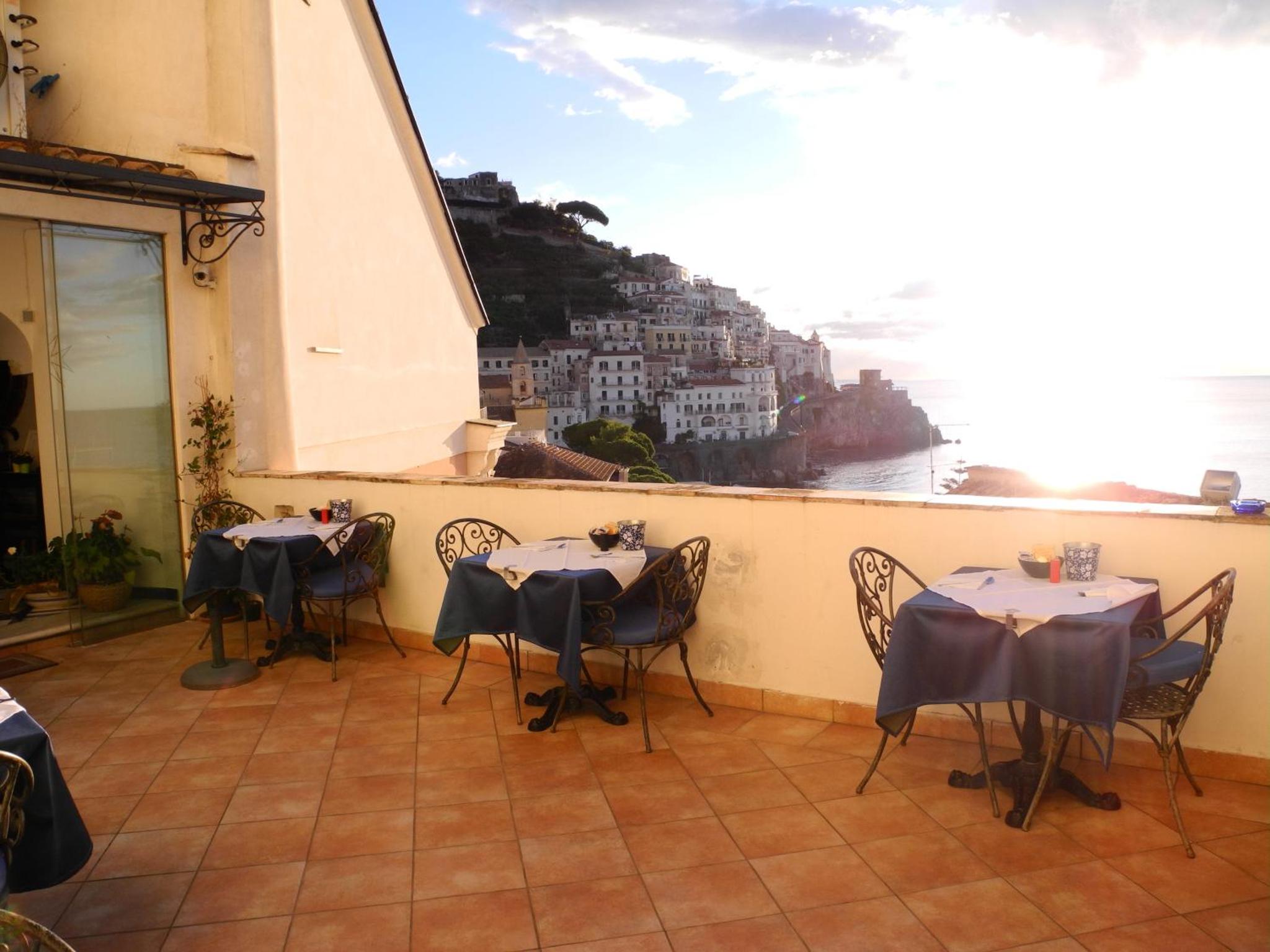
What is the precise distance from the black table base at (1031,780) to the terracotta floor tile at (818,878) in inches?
23.2

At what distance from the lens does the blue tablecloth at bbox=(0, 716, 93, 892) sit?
174cm

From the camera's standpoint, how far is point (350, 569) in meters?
4.62

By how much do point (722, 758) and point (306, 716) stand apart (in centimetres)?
195

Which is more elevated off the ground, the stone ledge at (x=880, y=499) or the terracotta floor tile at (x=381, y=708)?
the stone ledge at (x=880, y=499)

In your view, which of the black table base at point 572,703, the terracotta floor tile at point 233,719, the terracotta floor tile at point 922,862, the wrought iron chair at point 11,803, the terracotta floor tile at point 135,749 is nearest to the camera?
the wrought iron chair at point 11,803

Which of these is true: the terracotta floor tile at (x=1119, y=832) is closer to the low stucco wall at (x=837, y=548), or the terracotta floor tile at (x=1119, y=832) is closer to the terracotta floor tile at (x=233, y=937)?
the low stucco wall at (x=837, y=548)

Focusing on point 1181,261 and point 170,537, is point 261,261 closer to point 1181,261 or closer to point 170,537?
point 170,537

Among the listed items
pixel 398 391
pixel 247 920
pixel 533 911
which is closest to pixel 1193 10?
pixel 398 391

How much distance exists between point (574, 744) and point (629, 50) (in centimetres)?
6467

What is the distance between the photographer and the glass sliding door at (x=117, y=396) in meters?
5.18

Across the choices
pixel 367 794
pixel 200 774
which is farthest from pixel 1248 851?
pixel 200 774

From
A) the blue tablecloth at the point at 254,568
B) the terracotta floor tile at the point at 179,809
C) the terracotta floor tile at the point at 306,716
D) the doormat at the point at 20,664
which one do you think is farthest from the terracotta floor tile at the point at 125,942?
the doormat at the point at 20,664

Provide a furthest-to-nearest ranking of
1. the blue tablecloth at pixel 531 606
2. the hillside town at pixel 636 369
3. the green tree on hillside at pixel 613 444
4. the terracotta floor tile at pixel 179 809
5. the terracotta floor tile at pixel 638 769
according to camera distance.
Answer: the hillside town at pixel 636 369
the green tree on hillside at pixel 613 444
the blue tablecloth at pixel 531 606
the terracotta floor tile at pixel 638 769
the terracotta floor tile at pixel 179 809

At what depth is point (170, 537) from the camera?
18.9 ft
